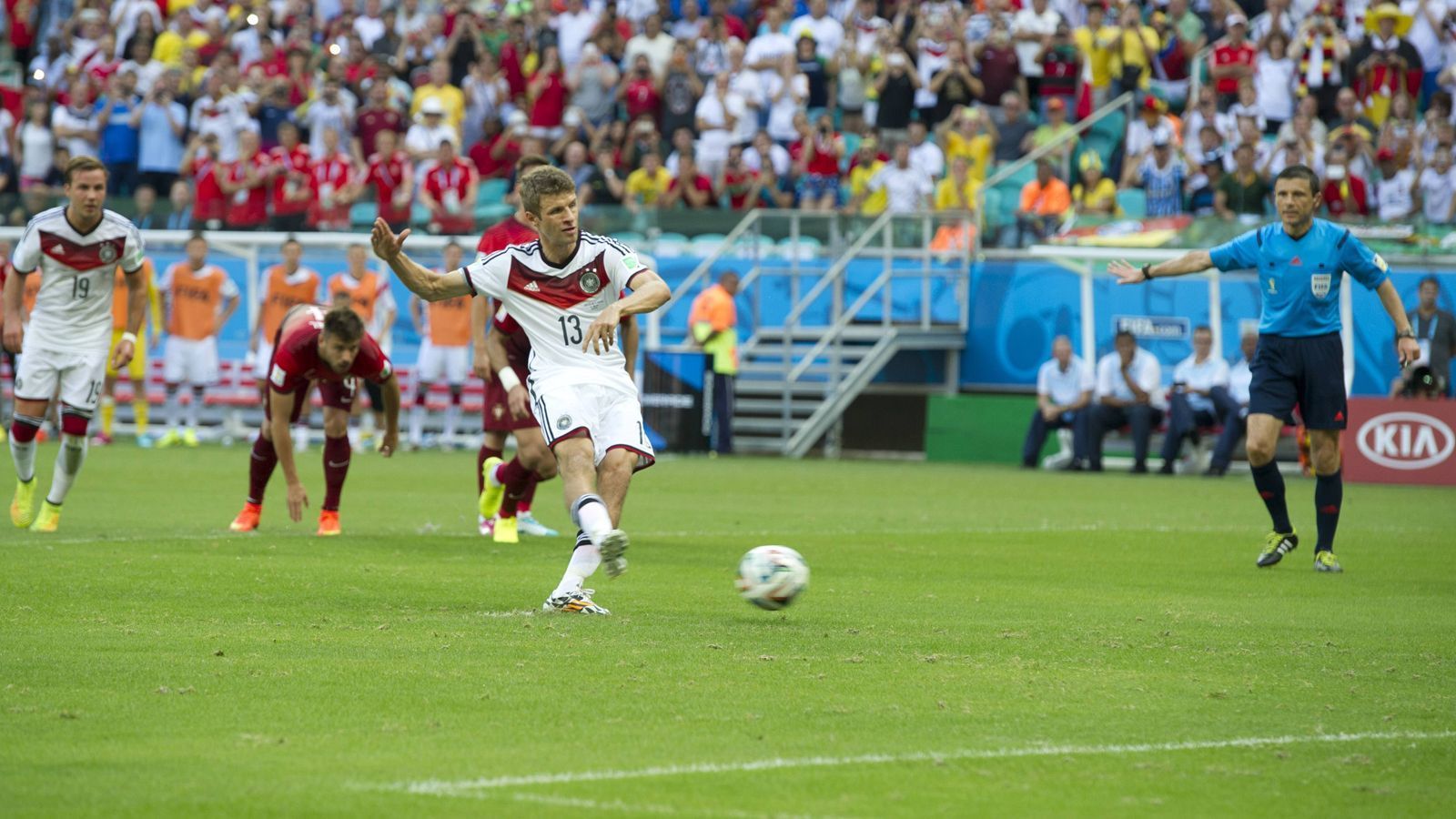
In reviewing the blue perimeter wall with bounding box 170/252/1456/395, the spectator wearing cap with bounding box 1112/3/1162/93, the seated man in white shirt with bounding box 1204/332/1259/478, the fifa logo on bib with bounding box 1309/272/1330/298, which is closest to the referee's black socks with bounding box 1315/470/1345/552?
the fifa logo on bib with bounding box 1309/272/1330/298

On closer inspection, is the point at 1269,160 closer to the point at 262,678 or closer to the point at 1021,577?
the point at 1021,577

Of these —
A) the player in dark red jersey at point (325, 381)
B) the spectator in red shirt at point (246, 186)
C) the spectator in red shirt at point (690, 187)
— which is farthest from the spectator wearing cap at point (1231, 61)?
the player in dark red jersey at point (325, 381)

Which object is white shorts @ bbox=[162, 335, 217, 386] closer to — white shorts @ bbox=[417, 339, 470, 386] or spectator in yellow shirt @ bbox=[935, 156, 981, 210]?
white shorts @ bbox=[417, 339, 470, 386]

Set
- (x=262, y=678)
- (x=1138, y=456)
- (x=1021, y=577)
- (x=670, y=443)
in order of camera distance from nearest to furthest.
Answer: (x=262, y=678) < (x=1021, y=577) < (x=1138, y=456) < (x=670, y=443)

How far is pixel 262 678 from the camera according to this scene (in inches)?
273

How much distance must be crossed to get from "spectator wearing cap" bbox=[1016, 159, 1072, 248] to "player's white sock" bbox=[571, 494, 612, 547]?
58.6 feet

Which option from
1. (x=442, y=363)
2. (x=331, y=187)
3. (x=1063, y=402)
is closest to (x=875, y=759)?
(x=1063, y=402)

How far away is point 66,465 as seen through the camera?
512 inches

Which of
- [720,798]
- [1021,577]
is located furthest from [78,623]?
[1021,577]

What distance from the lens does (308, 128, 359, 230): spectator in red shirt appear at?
27.4 meters

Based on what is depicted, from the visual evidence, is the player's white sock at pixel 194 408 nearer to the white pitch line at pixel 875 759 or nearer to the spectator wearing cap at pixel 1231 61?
the spectator wearing cap at pixel 1231 61

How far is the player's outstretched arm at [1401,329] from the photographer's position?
1131 cm

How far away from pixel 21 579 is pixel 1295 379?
25.2ft

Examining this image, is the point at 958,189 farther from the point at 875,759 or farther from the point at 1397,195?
the point at 875,759
